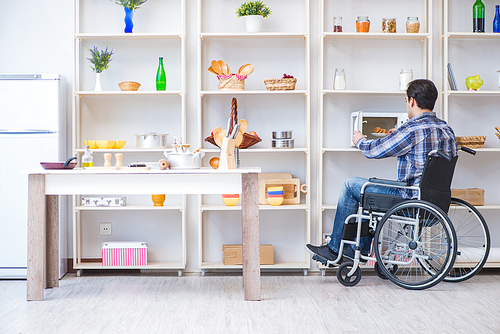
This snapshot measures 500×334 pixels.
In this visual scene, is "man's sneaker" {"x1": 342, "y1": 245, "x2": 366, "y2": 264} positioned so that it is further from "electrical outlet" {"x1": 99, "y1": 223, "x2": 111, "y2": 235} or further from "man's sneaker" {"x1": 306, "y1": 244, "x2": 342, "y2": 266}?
"electrical outlet" {"x1": 99, "y1": 223, "x2": 111, "y2": 235}

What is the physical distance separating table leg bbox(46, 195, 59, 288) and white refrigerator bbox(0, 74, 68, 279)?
386 mm

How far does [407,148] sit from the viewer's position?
9.48 ft

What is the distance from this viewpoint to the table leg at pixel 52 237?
309 centimetres

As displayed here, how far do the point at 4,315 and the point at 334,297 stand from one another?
6.28ft

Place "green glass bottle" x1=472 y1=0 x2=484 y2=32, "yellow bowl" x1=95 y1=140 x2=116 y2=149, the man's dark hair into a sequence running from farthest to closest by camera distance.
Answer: "green glass bottle" x1=472 y1=0 x2=484 y2=32, "yellow bowl" x1=95 y1=140 x2=116 y2=149, the man's dark hair

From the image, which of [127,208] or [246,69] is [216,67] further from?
[127,208]

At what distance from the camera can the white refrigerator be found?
11.1 ft

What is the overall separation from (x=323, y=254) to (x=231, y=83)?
1.40m

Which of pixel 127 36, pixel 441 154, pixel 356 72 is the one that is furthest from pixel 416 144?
pixel 127 36

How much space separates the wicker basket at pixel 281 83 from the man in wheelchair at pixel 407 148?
66 centimetres

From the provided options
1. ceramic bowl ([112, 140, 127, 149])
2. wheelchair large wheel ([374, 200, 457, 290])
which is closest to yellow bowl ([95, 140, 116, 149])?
ceramic bowl ([112, 140, 127, 149])

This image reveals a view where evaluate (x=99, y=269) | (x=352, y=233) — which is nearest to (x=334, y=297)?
(x=352, y=233)

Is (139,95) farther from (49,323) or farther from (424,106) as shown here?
(424,106)

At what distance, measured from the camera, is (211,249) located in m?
3.75
